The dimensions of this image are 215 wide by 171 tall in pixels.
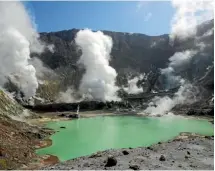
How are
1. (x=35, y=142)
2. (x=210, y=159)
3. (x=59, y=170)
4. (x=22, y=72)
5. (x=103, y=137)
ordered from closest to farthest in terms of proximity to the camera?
(x=59, y=170)
(x=210, y=159)
(x=35, y=142)
(x=103, y=137)
(x=22, y=72)

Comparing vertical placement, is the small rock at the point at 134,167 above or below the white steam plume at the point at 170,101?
below

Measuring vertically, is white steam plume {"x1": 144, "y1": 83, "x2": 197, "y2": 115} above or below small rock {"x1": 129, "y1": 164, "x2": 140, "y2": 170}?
above

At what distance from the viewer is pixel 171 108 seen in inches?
6949

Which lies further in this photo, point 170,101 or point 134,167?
point 170,101

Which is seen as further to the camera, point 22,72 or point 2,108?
point 22,72

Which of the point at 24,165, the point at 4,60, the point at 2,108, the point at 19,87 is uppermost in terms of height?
the point at 4,60

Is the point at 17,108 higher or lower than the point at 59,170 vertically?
higher

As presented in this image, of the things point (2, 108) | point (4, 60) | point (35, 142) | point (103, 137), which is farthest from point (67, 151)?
point (4, 60)

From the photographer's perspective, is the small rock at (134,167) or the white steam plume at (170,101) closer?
the small rock at (134,167)

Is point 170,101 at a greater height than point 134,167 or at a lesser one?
greater

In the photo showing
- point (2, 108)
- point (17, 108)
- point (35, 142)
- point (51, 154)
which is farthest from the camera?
point (17, 108)

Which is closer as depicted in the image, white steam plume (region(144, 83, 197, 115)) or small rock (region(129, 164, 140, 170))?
small rock (region(129, 164, 140, 170))

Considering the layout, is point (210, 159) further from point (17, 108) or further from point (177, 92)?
point (177, 92)

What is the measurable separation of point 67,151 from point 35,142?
32.9ft
